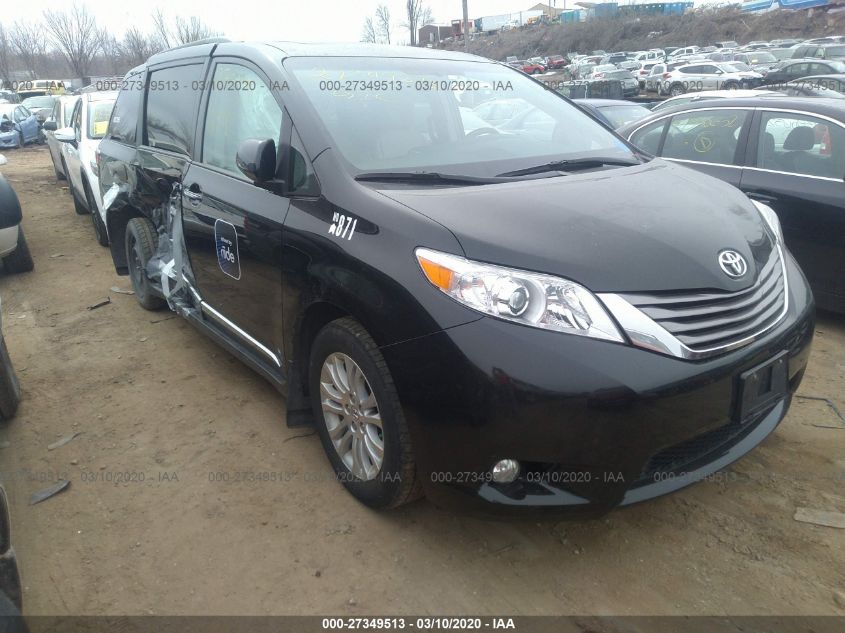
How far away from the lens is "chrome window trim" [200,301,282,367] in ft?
10.3

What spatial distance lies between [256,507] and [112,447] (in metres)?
1.03

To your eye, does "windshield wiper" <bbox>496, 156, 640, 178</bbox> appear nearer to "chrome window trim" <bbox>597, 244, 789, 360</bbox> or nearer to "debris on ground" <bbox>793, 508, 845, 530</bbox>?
"chrome window trim" <bbox>597, 244, 789, 360</bbox>

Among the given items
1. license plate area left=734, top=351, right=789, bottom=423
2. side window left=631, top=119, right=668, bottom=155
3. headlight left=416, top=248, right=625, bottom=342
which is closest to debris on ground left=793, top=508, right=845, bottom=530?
license plate area left=734, top=351, right=789, bottom=423

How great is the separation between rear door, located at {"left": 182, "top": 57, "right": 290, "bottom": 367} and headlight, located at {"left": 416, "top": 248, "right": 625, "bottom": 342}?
1.01m

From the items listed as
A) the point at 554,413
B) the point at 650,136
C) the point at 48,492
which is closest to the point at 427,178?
the point at 554,413

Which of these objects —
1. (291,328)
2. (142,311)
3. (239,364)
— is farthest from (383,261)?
(142,311)

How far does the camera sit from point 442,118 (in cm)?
321

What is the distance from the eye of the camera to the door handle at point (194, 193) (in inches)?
139

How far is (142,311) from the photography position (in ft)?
17.7

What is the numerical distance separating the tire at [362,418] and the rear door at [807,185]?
3.41m

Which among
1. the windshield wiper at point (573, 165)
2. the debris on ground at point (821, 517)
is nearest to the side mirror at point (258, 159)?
the windshield wiper at point (573, 165)

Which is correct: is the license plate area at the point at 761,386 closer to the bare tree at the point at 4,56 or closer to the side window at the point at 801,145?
the side window at the point at 801,145

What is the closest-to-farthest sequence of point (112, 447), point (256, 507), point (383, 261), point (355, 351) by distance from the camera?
1. point (383, 261)
2. point (355, 351)
3. point (256, 507)
4. point (112, 447)

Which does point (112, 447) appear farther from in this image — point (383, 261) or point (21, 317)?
point (21, 317)
